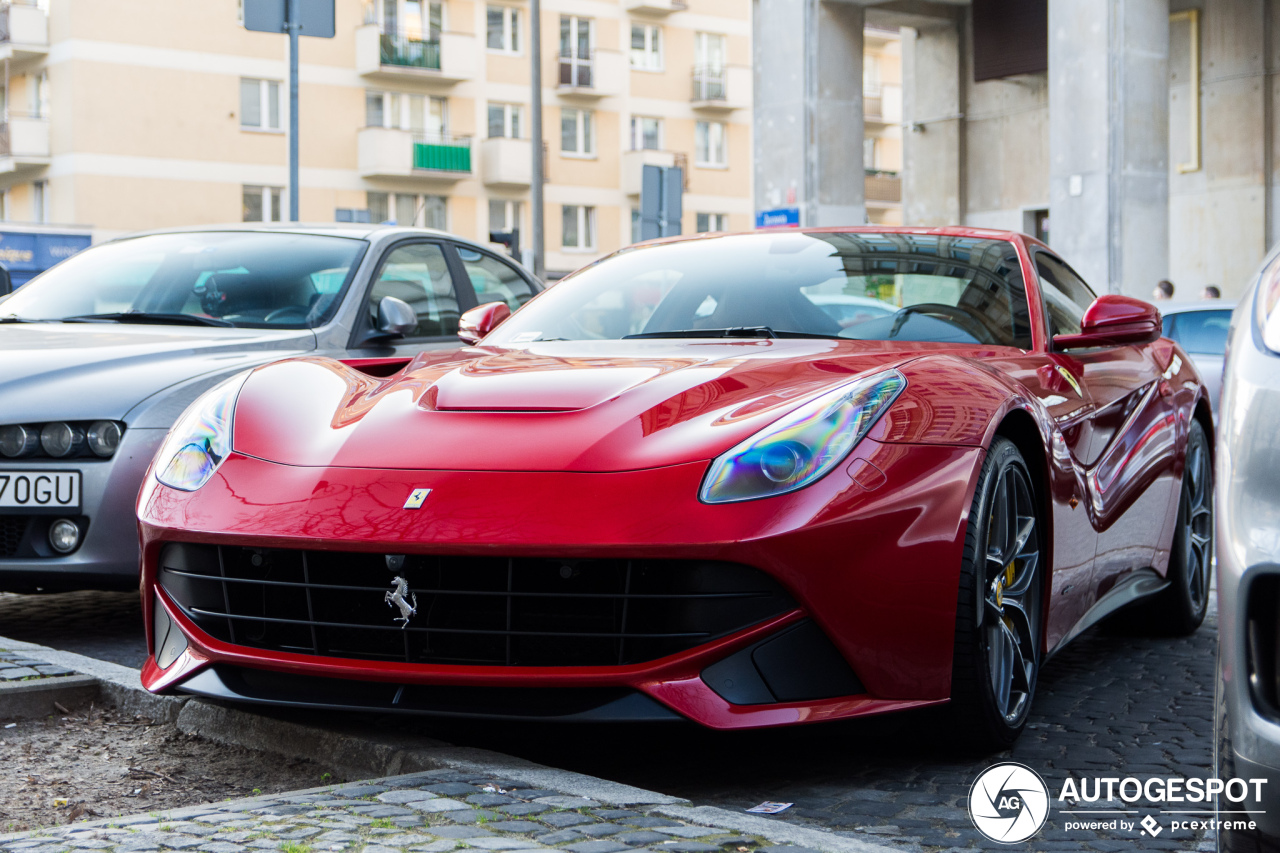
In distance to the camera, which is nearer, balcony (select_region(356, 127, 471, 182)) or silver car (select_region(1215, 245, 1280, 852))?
silver car (select_region(1215, 245, 1280, 852))

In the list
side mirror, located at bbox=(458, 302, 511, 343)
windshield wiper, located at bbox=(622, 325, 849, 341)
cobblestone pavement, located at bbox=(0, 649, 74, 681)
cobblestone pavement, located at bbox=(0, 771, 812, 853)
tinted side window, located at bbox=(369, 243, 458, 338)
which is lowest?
cobblestone pavement, located at bbox=(0, 649, 74, 681)

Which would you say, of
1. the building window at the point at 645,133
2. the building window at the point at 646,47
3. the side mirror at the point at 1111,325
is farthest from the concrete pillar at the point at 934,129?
the building window at the point at 646,47

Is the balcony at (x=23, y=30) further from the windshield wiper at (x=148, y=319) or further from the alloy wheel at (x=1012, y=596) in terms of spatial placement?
the alloy wheel at (x=1012, y=596)

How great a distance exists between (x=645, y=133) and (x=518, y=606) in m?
47.9

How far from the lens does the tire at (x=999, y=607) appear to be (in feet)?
11.1

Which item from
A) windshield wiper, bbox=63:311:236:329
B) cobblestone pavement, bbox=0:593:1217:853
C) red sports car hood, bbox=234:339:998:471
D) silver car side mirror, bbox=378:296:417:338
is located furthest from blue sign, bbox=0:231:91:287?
cobblestone pavement, bbox=0:593:1217:853

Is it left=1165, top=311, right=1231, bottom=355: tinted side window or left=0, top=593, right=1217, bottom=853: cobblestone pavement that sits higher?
left=1165, top=311, right=1231, bottom=355: tinted side window

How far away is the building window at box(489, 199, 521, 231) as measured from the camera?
47156 mm

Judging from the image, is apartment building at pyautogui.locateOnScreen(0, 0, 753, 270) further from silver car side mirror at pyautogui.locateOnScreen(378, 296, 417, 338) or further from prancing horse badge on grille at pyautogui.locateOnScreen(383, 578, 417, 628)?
prancing horse badge on grille at pyautogui.locateOnScreen(383, 578, 417, 628)

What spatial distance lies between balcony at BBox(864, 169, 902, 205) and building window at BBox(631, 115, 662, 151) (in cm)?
1053

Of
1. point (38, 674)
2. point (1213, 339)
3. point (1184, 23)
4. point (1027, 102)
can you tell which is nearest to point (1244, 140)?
point (1184, 23)

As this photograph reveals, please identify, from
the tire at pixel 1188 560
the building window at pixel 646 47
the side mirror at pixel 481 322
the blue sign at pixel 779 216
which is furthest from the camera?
the building window at pixel 646 47

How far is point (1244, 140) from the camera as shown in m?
22.3

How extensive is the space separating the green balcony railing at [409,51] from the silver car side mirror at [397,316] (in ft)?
130
